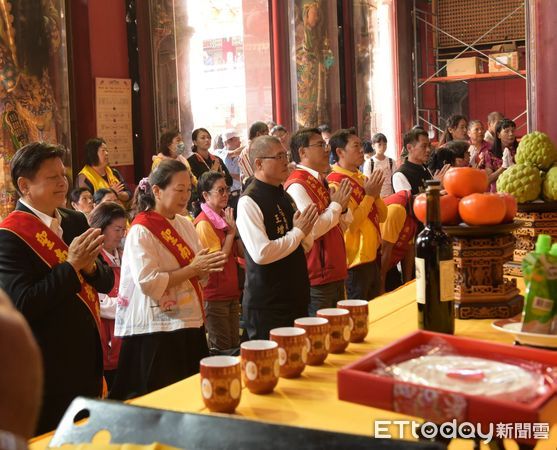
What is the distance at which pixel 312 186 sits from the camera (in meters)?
4.07

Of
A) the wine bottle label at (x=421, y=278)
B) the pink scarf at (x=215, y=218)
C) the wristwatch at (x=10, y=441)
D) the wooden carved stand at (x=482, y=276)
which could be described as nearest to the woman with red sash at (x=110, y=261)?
the pink scarf at (x=215, y=218)

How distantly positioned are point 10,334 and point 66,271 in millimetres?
2026

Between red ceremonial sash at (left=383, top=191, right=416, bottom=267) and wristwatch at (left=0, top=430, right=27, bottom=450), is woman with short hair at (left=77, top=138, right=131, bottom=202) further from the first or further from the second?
wristwatch at (left=0, top=430, right=27, bottom=450)

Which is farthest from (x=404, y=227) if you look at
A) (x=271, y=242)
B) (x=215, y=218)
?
(x=271, y=242)

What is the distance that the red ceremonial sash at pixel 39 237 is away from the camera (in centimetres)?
254

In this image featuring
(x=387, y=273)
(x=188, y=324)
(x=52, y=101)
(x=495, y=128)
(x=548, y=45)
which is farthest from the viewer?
(x=495, y=128)

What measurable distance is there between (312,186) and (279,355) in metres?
2.50

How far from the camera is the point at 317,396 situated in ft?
4.98

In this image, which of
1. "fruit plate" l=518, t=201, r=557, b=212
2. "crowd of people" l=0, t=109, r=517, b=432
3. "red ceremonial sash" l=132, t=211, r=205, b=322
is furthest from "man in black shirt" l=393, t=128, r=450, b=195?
"fruit plate" l=518, t=201, r=557, b=212

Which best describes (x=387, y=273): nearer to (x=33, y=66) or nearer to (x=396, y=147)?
(x=33, y=66)

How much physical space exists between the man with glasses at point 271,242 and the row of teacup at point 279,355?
4.53 ft

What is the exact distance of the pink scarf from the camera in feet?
14.6

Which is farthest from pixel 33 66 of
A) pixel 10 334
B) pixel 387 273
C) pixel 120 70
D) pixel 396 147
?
pixel 396 147

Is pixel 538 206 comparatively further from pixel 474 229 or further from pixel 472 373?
pixel 472 373
